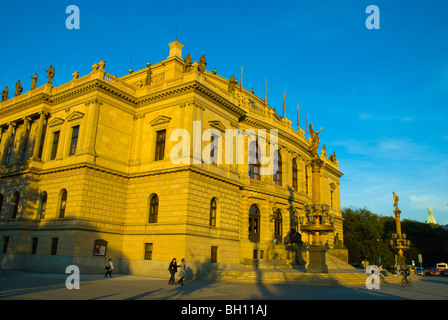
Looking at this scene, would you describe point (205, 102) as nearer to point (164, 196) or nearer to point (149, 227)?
point (164, 196)

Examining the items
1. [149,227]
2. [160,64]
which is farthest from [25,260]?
[160,64]

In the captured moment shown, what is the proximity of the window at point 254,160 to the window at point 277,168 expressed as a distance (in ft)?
11.2

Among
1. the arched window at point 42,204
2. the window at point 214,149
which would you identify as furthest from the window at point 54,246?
the window at point 214,149

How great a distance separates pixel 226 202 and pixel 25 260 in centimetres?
1806

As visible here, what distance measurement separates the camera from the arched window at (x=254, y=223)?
38.2 meters

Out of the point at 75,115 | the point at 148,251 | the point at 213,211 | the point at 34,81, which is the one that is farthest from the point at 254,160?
the point at 34,81

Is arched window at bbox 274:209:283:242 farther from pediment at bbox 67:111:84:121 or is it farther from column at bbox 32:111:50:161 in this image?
column at bbox 32:111:50:161

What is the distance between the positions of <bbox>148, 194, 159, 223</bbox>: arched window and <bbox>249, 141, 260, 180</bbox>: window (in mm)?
12161

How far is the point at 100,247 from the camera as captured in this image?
30.0m

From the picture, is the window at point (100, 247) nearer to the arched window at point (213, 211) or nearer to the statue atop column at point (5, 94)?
the arched window at point (213, 211)

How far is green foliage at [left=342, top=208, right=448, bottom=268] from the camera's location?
67.2 meters

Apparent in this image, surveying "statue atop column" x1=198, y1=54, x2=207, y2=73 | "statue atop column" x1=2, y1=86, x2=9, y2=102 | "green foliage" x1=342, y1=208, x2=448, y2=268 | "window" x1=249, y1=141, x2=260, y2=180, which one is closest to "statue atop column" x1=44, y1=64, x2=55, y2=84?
"statue atop column" x1=2, y1=86, x2=9, y2=102
